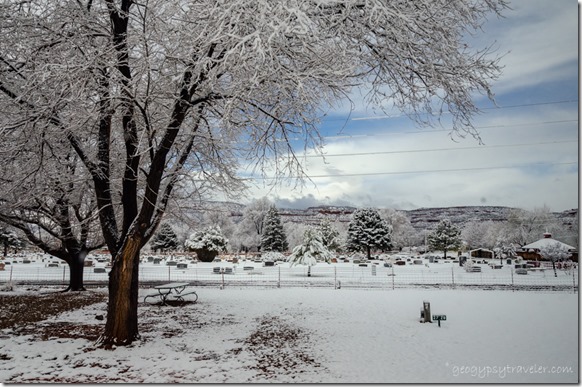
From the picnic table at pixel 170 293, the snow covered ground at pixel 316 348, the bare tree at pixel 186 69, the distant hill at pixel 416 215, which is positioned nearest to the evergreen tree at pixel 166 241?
the distant hill at pixel 416 215

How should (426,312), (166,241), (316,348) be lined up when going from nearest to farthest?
(316,348), (426,312), (166,241)

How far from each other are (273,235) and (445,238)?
24.1m

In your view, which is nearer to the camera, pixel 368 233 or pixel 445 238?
pixel 368 233

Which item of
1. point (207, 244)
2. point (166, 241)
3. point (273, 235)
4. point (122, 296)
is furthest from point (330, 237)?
point (122, 296)

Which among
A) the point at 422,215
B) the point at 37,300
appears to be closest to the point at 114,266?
the point at 37,300

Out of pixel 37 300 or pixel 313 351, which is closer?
pixel 313 351

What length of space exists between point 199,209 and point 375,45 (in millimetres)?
8476

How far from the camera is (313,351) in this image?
755 cm

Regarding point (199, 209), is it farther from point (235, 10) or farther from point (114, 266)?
point (235, 10)

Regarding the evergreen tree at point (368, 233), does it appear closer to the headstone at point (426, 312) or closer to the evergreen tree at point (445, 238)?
the evergreen tree at point (445, 238)

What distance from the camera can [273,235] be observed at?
56625 millimetres

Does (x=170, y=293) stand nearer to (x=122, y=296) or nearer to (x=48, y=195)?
(x=48, y=195)

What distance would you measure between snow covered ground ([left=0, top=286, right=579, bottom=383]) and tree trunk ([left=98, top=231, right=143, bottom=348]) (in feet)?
1.19

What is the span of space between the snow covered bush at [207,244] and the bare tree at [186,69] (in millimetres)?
34532
